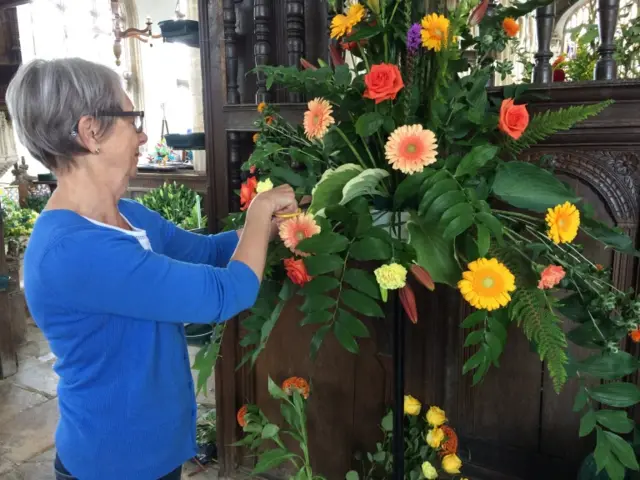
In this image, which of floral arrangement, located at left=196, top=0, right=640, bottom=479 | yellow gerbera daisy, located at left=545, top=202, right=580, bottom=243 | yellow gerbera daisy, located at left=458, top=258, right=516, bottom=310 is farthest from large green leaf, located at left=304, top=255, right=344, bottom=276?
yellow gerbera daisy, located at left=545, top=202, right=580, bottom=243

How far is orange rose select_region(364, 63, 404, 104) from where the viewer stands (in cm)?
91

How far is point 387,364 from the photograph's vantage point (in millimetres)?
1646

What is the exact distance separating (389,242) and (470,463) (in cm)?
101

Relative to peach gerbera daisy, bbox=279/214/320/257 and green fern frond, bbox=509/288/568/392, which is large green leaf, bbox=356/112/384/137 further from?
green fern frond, bbox=509/288/568/392

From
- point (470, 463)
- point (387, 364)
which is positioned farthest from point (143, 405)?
point (470, 463)

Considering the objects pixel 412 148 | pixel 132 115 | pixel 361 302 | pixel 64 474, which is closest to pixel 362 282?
pixel 361 302

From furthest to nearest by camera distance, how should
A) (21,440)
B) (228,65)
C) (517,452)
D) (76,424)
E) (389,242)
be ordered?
1. (21,440)
2. (228,65)
3. (517,452)
4. (76,424)
5. (389,242)

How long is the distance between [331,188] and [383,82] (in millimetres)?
196

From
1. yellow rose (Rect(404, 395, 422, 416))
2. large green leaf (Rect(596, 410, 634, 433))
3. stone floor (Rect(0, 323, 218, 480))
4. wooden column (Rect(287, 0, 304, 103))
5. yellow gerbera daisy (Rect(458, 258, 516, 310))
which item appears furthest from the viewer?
stone floor (Rect(0, 323, 218, 480))

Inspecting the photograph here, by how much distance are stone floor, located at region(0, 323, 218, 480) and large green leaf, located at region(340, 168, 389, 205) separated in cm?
159

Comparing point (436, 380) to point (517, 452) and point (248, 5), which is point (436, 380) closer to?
point (517, 452)

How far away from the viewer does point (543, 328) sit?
84cm

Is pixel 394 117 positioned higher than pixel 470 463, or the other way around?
pixel 394 117

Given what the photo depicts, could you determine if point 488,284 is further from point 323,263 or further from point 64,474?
point 64,474
